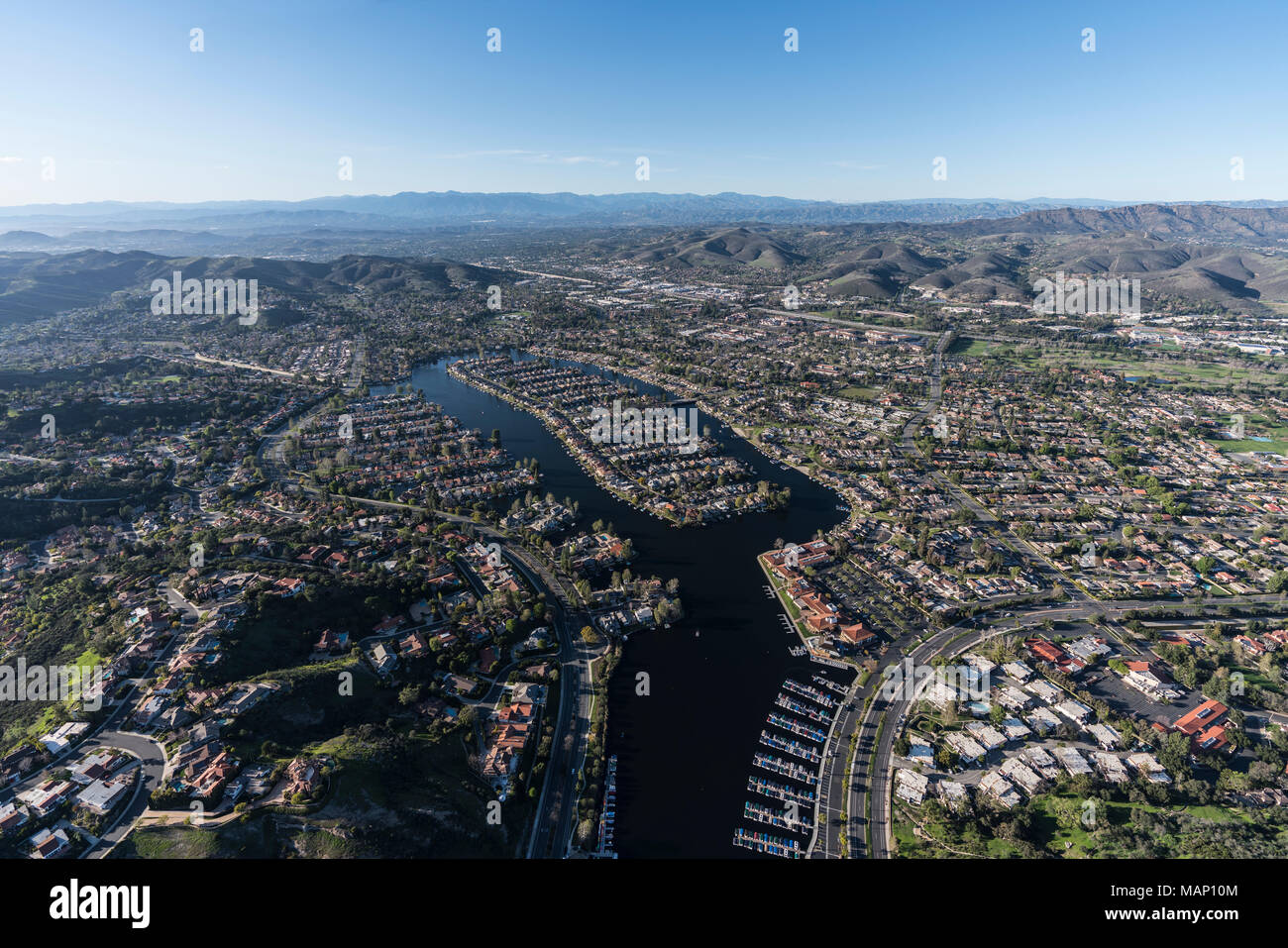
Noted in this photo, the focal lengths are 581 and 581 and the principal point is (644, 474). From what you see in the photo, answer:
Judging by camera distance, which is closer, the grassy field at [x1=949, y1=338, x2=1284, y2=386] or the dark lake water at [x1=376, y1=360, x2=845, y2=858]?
the dark lake water at [x1=376, y1=360, x2=845, y2=858]

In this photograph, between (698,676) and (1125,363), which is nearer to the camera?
(698,676)

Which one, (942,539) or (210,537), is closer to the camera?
(210,537)

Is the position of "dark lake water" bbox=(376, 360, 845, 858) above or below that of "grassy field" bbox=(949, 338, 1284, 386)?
below

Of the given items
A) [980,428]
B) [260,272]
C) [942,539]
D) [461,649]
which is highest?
[260,272]

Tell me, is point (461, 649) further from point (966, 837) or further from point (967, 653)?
point (967, 653)

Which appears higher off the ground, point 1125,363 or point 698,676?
→ point 1125,363

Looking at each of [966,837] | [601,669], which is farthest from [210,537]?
[966,837]

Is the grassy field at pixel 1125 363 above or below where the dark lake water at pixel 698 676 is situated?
above

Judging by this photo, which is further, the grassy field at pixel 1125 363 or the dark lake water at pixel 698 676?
the grassy field at pixel 1125 363
